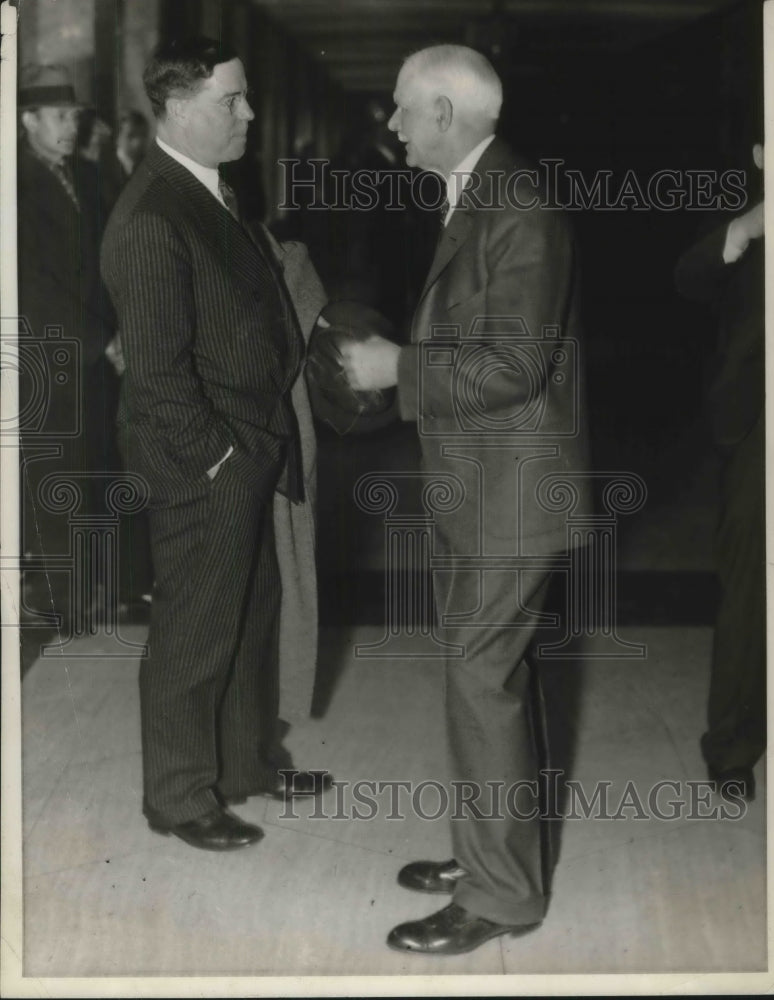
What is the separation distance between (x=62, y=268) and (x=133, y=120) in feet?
1.18

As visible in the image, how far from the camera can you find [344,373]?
2.53 m

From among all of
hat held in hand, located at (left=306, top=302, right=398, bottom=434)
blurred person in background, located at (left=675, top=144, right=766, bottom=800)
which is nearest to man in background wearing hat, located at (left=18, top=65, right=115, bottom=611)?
hat held in hand, located at (left=306, top=302, right=398, bottom=434)

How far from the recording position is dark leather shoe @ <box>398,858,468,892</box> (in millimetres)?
2600

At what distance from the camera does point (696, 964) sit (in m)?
2.65

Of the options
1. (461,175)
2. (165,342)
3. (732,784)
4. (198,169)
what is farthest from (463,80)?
(732,784)

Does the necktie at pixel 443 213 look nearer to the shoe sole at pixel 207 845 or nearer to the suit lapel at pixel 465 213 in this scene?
the suit lapel at pixel 465 213

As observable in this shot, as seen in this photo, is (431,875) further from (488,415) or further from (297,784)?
(488,415)

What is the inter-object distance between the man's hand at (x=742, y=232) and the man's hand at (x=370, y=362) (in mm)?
812

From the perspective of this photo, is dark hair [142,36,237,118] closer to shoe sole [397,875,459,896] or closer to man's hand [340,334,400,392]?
man's hand [340,334,400,392]

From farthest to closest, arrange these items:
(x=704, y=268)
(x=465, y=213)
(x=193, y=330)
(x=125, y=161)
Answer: (x=704, y=268) < (x=125, y=161) < (x=193, y=330) < (x=465, y=213)

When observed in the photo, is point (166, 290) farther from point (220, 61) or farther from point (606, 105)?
point (606, 105)

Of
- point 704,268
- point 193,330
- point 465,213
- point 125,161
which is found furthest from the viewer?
point 704,268

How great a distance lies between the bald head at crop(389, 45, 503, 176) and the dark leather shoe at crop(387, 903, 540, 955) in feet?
5.18

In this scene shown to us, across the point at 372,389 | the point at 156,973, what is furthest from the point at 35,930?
the point at 372,389
